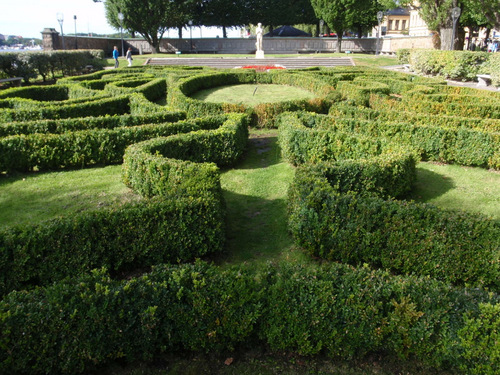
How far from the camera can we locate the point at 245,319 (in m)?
4.13

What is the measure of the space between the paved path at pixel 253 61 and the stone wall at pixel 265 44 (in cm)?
1221

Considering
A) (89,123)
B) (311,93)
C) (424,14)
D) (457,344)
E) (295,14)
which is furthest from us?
(295,14)

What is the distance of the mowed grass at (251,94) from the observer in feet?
60.0

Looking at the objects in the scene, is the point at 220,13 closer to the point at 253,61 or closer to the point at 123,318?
the point at 253,61

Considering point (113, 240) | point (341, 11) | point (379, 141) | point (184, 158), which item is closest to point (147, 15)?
point (341, 11)

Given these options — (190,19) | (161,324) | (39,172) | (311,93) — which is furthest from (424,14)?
(161,324)

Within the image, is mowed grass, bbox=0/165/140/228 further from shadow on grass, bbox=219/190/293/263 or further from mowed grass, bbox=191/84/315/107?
mowed grass, bbox=191/84/315/107

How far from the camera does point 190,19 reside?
160 ft

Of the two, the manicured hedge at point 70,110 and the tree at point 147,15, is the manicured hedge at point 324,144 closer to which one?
the manicured hedge at point 70,110

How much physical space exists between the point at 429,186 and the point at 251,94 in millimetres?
12612

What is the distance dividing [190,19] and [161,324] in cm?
5043

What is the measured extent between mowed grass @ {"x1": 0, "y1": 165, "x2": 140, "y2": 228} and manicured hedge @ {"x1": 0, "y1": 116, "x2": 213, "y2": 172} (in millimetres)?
304

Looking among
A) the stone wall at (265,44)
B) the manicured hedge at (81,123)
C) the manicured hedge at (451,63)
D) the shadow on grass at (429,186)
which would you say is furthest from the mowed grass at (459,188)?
the stone wall at (265,44)

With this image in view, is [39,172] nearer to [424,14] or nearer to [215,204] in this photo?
[215,204]
